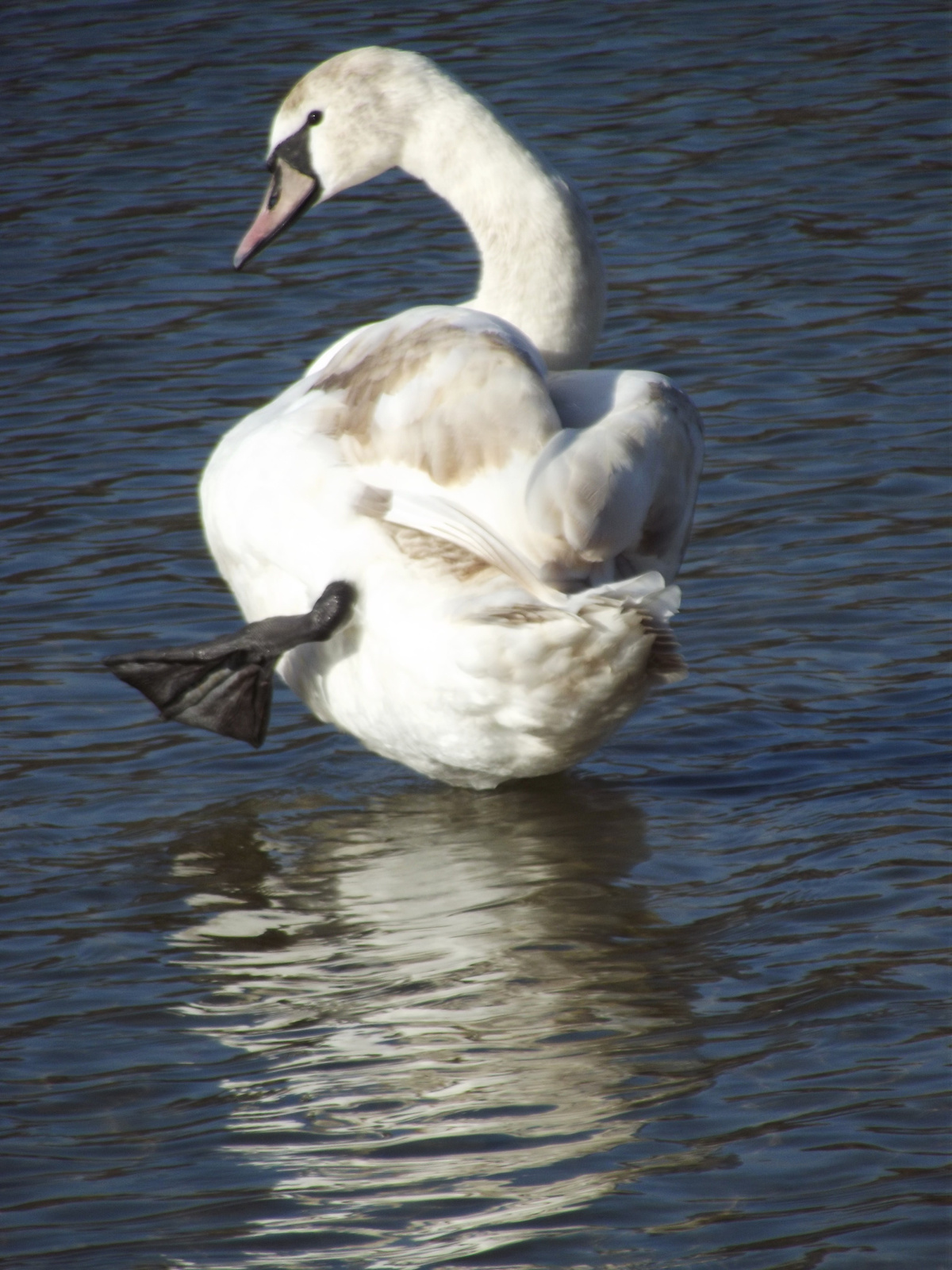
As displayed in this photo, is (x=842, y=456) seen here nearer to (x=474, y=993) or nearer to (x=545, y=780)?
(x=545, y=780)

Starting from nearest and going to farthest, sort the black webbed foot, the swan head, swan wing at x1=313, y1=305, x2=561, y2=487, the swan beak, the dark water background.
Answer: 1. the dark water background
2. swan wing at x1=313, y1=305, x2=561, y2=487
3. the black webbed foot
4. the swan head
5. the swan beak

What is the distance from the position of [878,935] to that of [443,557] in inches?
41.4

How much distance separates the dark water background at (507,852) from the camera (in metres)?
2.88

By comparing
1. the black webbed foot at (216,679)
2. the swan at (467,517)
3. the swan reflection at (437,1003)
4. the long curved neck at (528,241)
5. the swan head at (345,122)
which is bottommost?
the swan reflection at (437,1003)

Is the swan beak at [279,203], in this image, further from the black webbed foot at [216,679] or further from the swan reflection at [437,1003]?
the swan reflection at [437,1003]

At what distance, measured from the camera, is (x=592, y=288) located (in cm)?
451

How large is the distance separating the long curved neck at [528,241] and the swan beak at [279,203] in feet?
2.12

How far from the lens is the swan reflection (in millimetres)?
2879

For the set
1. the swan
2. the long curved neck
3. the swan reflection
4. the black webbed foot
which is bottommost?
the swan reflection

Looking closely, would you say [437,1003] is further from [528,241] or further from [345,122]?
[345,122]

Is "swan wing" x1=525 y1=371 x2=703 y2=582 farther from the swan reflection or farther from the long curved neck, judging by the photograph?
the swan reflection

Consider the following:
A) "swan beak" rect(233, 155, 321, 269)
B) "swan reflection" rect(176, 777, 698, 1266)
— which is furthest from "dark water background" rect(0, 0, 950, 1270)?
"swan beak" rect(233, 155, 321, 269)

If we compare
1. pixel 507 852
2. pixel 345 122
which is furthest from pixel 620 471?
pixel 345 122

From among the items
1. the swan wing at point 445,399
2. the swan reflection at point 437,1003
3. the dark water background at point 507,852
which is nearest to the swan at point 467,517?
the swan wing at point 445,399
